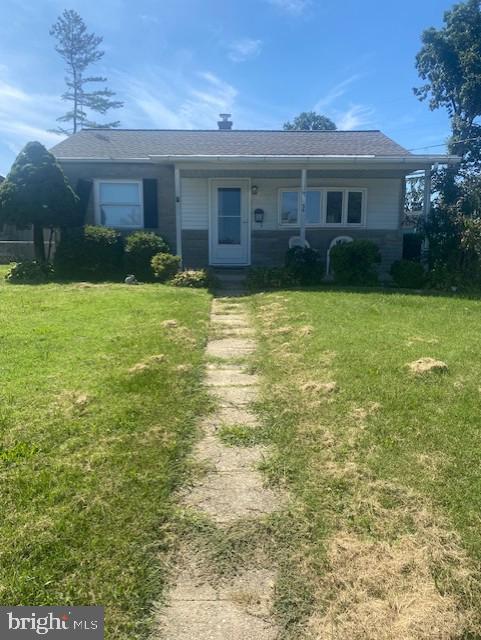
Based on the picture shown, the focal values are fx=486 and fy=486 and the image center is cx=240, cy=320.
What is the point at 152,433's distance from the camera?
3348mm

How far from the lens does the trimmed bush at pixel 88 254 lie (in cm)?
1127

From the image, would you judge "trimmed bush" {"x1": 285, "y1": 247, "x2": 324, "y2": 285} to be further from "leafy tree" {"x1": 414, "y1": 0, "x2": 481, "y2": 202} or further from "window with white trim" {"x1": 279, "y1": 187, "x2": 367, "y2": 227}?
"leafy tree" {"x1": 414, "y1": 0, "x2": 481, "y2": 202}

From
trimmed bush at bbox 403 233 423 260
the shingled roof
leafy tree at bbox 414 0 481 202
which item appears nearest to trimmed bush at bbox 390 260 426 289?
trimmed bush at bbox 403 233 423 260

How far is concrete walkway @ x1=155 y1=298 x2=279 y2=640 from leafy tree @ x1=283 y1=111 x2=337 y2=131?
45.6 meters

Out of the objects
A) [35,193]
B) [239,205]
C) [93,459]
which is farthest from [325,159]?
[93,459]

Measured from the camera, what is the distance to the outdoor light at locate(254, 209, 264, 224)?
12805mm

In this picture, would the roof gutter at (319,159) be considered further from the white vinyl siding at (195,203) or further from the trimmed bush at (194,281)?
the trimmed bush at (194,281)

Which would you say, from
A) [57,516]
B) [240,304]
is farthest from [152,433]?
[240,304]

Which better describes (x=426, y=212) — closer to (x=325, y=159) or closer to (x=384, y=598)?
(x=325, y=159)

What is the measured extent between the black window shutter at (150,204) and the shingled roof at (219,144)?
0.73 meters

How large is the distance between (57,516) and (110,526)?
11.1 inches

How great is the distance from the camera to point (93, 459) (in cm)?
296

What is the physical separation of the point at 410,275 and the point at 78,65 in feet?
100

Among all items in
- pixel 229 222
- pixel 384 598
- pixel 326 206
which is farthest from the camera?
pixel 229 222
